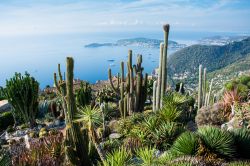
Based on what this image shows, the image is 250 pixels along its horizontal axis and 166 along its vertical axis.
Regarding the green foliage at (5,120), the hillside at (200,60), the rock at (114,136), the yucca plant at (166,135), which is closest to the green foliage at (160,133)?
the yucca plant at (166,135)

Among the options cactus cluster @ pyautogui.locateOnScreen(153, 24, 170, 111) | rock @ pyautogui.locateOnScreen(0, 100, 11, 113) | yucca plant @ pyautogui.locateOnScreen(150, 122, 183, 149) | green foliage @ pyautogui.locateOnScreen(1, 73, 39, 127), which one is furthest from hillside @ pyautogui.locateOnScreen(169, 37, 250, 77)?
yucca plant @ pyautogui.locateOnScreen(150, 122, 183, 149)

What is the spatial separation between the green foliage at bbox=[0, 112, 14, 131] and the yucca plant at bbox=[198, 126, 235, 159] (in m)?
17.0

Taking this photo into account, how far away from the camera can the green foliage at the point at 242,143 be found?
9.03m

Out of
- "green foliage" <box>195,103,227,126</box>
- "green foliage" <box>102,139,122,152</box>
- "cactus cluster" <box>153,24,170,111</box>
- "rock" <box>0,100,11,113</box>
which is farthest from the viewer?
"rock" <box>0,100,11,113</box>

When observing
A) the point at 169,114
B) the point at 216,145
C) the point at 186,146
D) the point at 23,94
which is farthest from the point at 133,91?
the point at 216,145

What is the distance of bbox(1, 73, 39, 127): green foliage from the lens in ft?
63.0

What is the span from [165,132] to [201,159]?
142 inches

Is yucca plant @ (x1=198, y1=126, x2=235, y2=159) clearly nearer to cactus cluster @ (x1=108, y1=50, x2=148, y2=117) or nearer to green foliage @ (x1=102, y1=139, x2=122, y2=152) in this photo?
green foliage @ (x1=102, y1=139, x2=122, y2=152)

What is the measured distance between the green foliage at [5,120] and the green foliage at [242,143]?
17.3m

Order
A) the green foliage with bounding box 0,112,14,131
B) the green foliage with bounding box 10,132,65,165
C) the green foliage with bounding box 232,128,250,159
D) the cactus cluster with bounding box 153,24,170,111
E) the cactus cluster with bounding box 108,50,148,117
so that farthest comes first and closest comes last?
the green foliage with bounding box 0,112,14,131 → the cactus cluster with bounding box 108,50,148,117 → the cactus cluster with bounding box 153,24,170,111 → the green foliage with bounding box 10,132,65,165 → the green foliage with bounding box 232,128,250,159

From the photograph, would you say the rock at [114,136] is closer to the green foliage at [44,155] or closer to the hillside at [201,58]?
the green foliage at [44,155]

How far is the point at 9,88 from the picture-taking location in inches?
754

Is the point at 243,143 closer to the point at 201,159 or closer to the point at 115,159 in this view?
the point at 201,159

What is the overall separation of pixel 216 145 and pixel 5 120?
57.9 feet
